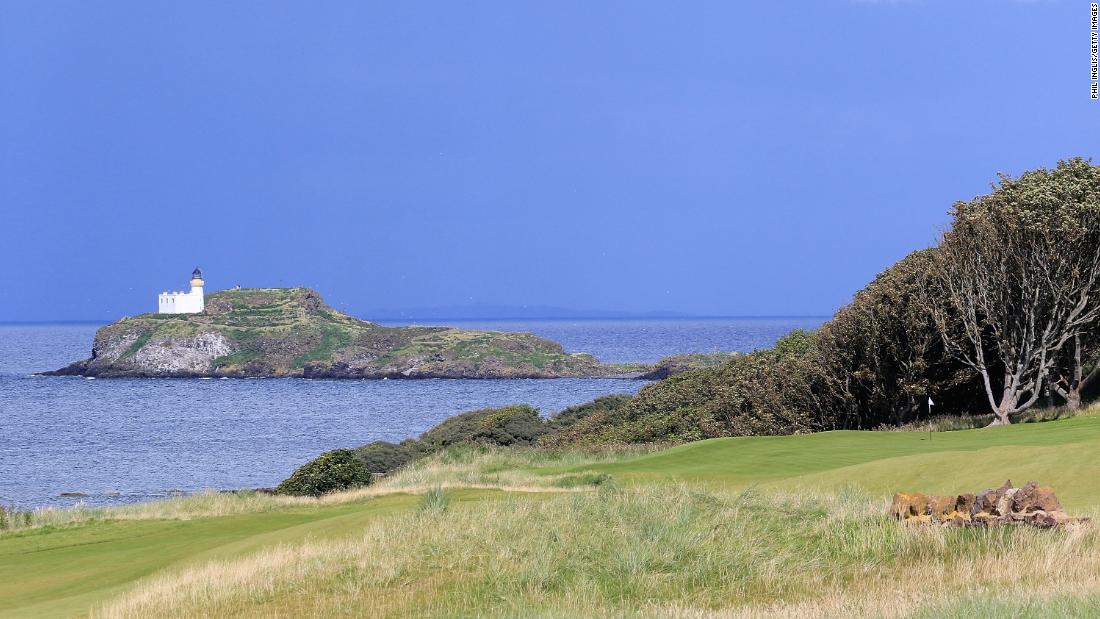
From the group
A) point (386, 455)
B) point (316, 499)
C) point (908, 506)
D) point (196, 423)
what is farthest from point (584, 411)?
point (908, 506)

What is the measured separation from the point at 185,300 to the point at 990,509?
182625mm

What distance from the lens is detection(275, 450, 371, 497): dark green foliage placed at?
4150 cm

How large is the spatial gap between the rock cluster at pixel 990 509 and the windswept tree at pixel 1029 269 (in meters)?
21.5

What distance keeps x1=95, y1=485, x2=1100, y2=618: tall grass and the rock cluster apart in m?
0.35

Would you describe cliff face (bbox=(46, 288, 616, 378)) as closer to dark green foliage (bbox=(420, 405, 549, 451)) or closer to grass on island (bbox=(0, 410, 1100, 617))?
dark green foliage (bbox=(420, 405, 549, 451))

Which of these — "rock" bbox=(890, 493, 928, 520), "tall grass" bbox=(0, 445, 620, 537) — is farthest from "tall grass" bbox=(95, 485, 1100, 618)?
"tall grass" bbox=(0, 445, 620, 537)

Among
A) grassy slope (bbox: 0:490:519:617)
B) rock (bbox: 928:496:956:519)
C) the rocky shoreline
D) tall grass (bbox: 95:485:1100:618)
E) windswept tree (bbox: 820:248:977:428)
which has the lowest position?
grassy slope (bbox: 0:490:519:617)

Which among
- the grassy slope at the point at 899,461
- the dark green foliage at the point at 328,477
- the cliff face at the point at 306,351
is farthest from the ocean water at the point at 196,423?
the grassy slope at the point at 899,461

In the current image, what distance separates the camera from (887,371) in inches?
1689

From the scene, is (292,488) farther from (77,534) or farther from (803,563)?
(803,563)

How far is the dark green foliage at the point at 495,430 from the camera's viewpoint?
5816cm

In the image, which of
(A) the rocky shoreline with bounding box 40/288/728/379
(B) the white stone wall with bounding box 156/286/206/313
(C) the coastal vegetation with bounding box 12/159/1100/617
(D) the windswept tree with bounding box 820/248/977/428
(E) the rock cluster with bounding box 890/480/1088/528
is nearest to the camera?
(C) the coastal vegetation with bounding box 12/159/1100/617

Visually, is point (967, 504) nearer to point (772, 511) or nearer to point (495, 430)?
point (772, 511)

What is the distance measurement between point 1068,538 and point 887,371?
3060 centimetres
